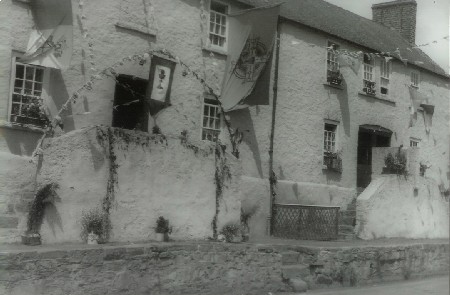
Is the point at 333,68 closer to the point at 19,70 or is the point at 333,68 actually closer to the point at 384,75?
the point at 384,75

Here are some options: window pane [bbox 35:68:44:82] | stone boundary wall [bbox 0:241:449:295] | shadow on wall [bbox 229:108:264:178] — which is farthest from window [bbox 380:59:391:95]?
window pane [bbox 35:68:44:82]

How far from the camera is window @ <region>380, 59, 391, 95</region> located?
2092cm

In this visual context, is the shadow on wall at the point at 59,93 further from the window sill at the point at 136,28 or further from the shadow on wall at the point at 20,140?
the window sill at the point at 136,28

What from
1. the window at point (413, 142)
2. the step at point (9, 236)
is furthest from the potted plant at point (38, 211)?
the window at point (413, 142)

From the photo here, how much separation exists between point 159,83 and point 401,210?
990 cm

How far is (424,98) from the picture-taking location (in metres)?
21.4

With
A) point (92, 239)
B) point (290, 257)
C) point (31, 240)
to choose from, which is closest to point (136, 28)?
point (92, 239)

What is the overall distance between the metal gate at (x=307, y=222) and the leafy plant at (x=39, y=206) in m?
7.74

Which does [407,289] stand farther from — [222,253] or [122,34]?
[122,34]

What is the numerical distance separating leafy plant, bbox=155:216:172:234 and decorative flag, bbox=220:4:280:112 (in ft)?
15.5

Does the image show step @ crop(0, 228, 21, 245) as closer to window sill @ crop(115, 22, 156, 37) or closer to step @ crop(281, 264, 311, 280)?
step @ crop(281, 264, 311, 280)

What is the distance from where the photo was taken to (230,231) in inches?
476

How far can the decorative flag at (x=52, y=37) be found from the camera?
11250 mm

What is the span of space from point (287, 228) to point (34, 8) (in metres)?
8.89
